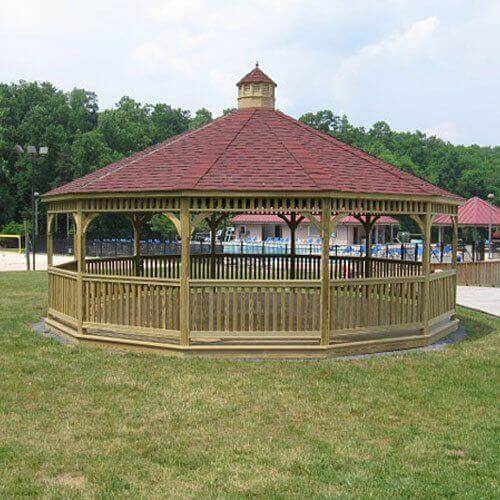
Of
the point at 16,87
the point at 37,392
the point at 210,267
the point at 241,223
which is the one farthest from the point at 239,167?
the point at 16,87

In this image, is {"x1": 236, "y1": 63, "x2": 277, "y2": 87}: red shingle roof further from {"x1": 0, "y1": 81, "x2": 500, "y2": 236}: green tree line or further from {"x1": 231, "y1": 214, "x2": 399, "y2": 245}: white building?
{"x1": 231, "y1": 214, "x2": 399, "y2": 245}: white building

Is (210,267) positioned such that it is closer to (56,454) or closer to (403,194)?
(403,194)

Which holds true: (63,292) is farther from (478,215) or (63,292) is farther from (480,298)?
(478,215)

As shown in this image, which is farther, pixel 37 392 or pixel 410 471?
pixel 37 392

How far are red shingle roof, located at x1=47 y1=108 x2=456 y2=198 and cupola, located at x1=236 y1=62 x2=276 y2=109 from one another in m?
0.74

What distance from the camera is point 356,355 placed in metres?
10.5

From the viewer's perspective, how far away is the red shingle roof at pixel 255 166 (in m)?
10.3

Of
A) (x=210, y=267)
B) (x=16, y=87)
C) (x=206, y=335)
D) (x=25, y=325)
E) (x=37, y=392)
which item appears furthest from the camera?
(x=16, y=87)

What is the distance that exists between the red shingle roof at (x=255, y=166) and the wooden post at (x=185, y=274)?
446 mm

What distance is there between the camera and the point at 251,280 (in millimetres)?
10031

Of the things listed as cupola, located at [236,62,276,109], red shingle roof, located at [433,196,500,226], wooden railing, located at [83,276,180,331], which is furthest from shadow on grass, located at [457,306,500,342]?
red shingle roof, located at [433,196,500,226]

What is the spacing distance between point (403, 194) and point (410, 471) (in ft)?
20.4

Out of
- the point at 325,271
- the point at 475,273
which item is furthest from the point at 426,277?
the point at 475,273

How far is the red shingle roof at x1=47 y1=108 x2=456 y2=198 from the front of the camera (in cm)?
1027
